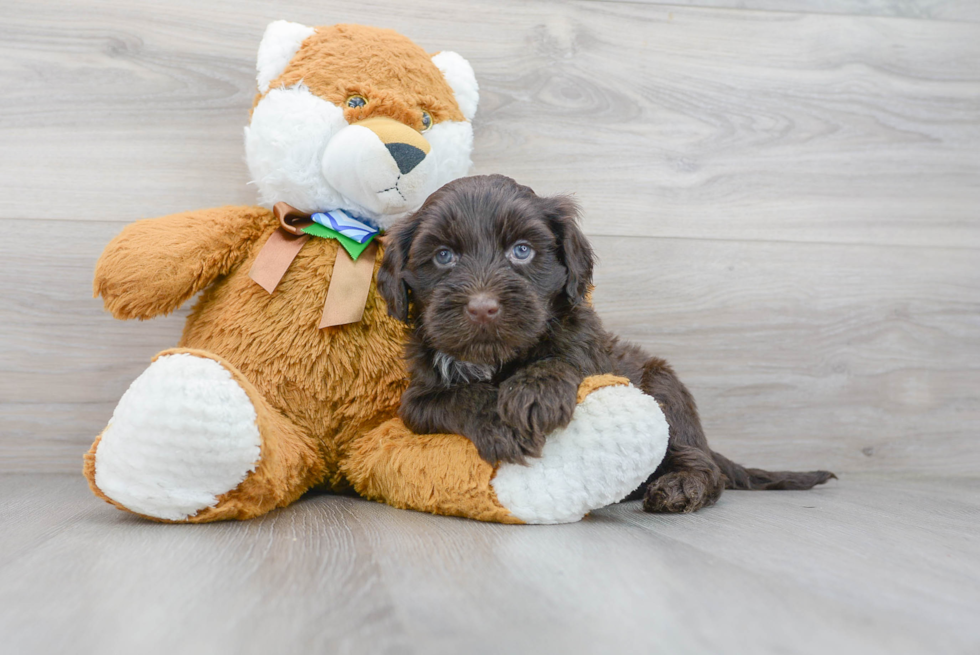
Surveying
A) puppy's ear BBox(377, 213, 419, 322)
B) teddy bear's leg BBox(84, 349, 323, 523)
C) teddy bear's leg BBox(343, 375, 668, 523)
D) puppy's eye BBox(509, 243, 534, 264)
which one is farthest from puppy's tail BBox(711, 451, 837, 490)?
teddy bear's leg BBox(84, 349, 323, 523)

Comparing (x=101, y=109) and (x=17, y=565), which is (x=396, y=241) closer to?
(x=17, y=565)

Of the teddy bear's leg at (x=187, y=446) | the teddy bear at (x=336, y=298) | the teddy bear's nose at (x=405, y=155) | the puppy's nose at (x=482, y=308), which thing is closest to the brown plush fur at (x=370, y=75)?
the teddy bear at (x=336, y=298)

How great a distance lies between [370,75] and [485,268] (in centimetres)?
64

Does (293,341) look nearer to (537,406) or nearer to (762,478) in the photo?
(537,406)

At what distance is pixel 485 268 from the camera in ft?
4.47

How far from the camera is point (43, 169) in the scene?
1980 mm

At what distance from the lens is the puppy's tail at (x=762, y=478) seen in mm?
1902

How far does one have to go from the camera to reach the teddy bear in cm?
134

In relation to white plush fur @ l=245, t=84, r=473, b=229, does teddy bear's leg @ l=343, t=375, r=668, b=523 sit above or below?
below

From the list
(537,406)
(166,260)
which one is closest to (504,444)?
(537,406)

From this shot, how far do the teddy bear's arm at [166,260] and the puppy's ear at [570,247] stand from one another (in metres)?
0.79

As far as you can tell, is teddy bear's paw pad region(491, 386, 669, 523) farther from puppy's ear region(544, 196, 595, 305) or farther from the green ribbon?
the green ribbon

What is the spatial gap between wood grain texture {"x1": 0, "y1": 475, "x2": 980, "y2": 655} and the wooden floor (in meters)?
0.02

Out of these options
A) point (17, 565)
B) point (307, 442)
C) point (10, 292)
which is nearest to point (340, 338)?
point (307, 442)
